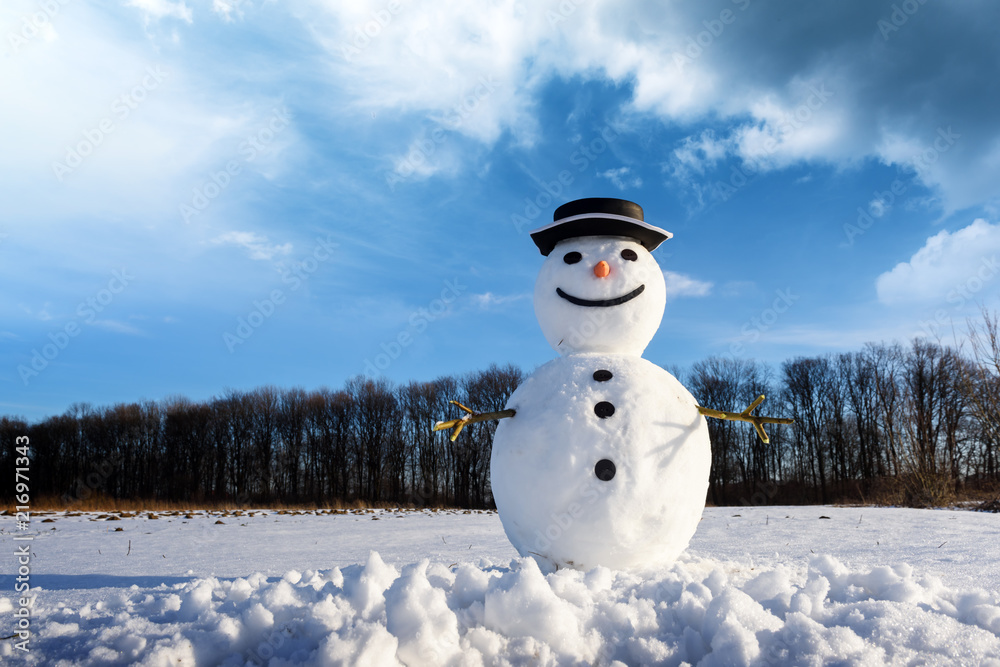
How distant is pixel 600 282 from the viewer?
3.85m

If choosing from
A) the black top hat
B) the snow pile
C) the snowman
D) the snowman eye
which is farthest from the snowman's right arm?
the black top hat

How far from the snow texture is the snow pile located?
0.70 m

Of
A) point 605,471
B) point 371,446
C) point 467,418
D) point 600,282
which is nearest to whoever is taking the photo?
point 605,471

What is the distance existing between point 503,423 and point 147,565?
4.07 meters

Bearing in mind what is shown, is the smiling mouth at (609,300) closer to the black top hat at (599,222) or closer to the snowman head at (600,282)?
the snowman head at (600,282)

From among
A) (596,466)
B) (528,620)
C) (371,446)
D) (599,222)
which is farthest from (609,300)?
(371,446)

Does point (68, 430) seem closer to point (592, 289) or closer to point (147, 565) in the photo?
point (147, 565)

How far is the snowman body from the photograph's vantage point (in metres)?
3.34

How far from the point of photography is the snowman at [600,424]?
11.0 feet

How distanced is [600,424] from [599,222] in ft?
4.61

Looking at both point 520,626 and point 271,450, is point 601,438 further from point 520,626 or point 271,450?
point 271,450

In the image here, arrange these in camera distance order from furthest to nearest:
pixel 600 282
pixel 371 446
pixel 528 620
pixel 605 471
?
pixel 371 446 < pixel 600 282 < pixel 605 471 < pixel 528 620

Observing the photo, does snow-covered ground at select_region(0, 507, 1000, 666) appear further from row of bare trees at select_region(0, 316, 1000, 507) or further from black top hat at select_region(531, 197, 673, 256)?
row of bare trees at select_region(0, 316, 1000, 507)

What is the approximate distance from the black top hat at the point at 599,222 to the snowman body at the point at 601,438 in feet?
0.31
